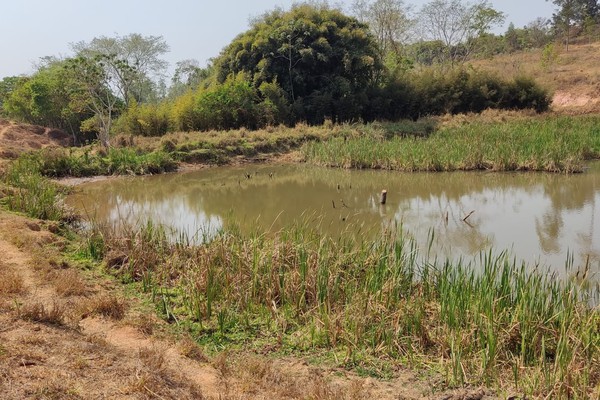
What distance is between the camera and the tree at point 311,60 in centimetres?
2266

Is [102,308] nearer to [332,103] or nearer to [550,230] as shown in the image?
[550,230]

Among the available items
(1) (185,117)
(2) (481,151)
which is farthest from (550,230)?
(1) (185,117)

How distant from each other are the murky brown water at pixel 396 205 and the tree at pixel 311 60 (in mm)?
8036

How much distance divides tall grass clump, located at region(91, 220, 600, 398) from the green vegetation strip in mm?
8411

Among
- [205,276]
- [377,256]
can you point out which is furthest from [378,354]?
[205,276]

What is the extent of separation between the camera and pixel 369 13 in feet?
107

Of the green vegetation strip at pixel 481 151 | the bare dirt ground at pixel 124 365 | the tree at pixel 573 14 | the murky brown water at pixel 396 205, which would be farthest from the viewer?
the tree at pixel 573 14

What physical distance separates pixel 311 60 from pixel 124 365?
21.0 m

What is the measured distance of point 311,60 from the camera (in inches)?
893

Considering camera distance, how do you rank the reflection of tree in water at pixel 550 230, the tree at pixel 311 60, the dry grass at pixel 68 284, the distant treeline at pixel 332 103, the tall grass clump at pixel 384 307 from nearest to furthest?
the tall grass clump at pixel 384 307 → the dry grass at pixel 68 284 → the reflection of tree in water at pixel 550 230 → the distant treeline at pixel 332 103 → the tree at pixel 311 60

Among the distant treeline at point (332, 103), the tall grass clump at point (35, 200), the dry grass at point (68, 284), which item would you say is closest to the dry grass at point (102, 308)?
the dry grass at point (68, 284)

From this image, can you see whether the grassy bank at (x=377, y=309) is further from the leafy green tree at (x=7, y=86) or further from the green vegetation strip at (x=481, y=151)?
the leafy green tree at (x=7, y=86)

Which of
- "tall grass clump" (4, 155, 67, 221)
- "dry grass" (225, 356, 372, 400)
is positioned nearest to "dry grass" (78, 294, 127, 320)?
"dry grass" (225, 356, 372, 400)

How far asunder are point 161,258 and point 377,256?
8.78ft
